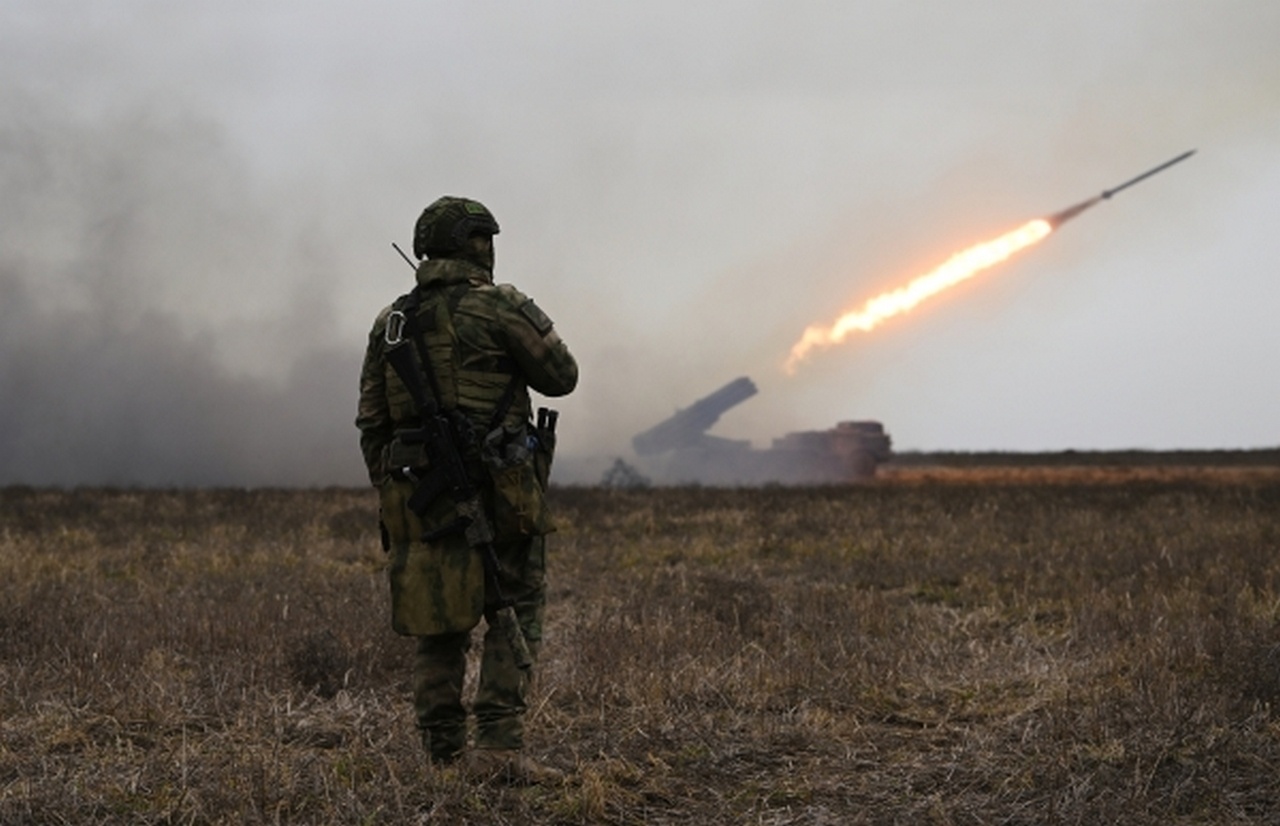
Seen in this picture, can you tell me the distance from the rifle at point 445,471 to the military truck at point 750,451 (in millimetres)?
34424

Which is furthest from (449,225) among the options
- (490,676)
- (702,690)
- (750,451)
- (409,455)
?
(750,451)

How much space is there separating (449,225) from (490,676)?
6.20 ft

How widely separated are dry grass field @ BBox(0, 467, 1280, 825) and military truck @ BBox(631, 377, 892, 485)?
969 inches

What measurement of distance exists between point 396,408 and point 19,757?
7.75 ft

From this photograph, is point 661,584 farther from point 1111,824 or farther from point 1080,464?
point 1080,464

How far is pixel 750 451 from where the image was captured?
139ft

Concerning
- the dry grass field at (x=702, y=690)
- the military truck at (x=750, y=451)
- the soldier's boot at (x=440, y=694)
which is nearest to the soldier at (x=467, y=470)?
the soldier's boot at (x=440, y=694)

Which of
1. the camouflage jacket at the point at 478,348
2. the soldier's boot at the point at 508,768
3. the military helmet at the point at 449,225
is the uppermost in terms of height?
Result: the military helmet at the point at 449,225

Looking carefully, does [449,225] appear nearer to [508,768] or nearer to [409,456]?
[409,456]

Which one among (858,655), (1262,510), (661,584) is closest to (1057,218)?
(1262,510)

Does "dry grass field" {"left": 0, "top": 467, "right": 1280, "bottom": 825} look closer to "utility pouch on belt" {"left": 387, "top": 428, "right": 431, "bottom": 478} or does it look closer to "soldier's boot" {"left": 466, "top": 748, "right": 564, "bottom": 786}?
"soldier's boot" {"left": 466, "top": 748, "right": 564, "bottom": 786}

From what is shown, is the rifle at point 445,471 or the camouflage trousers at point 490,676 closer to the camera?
the rifle at point 445,471

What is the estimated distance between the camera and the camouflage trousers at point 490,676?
241 inches

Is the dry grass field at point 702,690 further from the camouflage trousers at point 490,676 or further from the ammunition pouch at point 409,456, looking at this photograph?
the ammunition pouch at point 409,456
